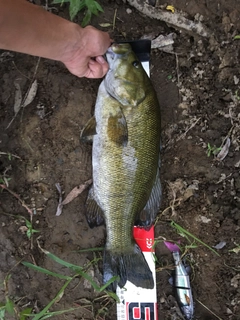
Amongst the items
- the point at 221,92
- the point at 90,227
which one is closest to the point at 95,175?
the point at 90,227

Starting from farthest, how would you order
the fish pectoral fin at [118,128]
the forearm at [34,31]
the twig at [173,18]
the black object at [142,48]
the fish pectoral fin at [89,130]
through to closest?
the twig at [173,18] < the black object at [142,48] < the fish pectoral fin at [89,130] < the fish pectoral fin at [118,128] < the forearm at [34,31]

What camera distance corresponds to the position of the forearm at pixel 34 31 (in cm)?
228

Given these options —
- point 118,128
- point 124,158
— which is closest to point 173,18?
point 118,128

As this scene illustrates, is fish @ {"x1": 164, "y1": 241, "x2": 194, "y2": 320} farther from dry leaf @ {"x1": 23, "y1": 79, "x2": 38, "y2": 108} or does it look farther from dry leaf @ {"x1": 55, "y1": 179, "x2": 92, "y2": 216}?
dry leaf @ {"x1": 23, "y1": 79, "x2": 38, "y2": 108}

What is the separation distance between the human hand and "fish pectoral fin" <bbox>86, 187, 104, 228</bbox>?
39.1 inches

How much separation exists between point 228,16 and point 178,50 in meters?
0.52

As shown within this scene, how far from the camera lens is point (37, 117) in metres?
3.29

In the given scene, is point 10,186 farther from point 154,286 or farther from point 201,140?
point 201,140

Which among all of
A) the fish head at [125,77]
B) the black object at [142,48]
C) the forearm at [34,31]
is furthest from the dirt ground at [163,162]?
the forearm at [34,31]

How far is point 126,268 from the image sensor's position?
308cm

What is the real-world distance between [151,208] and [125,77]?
110 cm

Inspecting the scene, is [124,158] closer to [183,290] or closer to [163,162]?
[163,162]

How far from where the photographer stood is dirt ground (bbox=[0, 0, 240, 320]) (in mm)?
3271

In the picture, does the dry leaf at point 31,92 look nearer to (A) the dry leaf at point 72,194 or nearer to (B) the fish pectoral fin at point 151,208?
(A) the dry leaf at point 72,194
